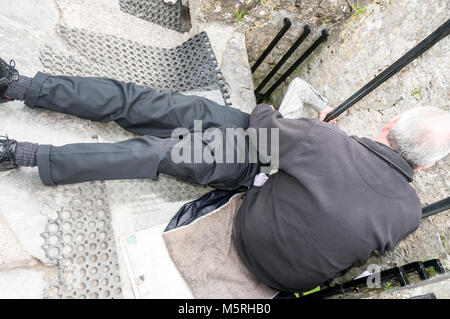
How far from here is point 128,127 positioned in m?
1.80

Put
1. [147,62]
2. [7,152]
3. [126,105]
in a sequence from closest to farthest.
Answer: [7,152], [126,105], [147,62]

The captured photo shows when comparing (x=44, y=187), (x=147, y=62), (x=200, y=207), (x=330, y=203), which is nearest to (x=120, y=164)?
(x=44, y=187)

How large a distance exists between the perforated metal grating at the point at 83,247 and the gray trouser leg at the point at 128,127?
22cm

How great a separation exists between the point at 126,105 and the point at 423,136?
151 centimetres

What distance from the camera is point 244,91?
2541mm

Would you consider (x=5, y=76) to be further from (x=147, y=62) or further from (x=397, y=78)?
(x=397, y=78)

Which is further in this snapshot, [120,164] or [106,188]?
[106,188]

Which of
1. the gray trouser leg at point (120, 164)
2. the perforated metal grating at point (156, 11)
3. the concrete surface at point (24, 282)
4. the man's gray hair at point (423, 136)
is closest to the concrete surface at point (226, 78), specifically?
the concrete surface at point (24, 282)

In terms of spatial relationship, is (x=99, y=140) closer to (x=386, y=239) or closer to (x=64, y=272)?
(x=64, y=272)

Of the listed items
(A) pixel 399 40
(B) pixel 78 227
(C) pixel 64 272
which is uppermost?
(A) pixel 399 40

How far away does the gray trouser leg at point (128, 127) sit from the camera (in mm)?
1422

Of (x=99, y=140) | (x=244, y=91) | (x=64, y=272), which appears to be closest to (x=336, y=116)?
(x=244, y=91)

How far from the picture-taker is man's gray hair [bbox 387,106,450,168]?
122 cm
